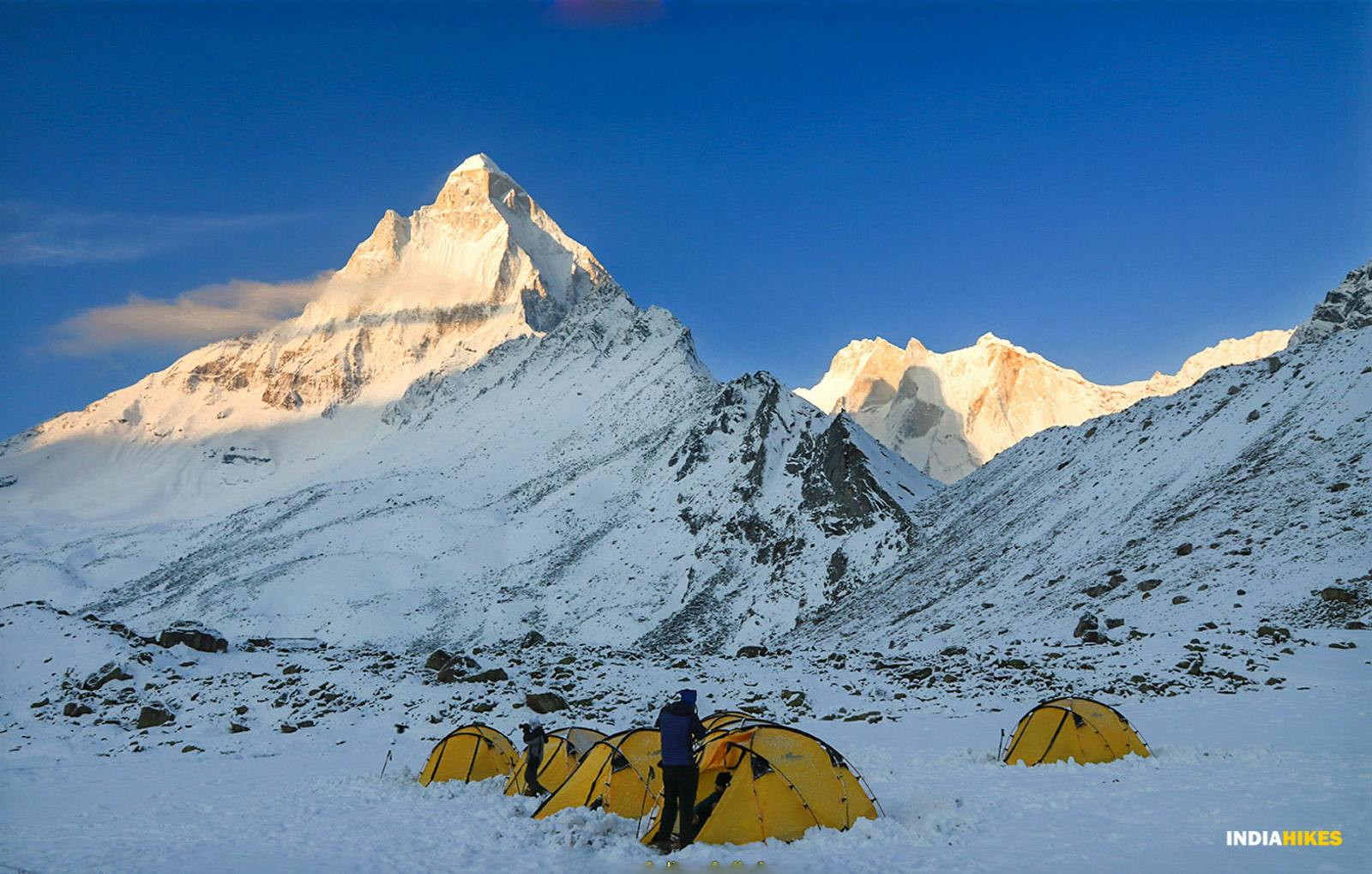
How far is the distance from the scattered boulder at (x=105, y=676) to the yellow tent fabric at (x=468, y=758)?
21.6 m

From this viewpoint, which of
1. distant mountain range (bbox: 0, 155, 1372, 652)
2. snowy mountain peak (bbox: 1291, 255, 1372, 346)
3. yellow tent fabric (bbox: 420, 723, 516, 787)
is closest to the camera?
yellow tent fabric (bbox: 420, 723, 516, 787)

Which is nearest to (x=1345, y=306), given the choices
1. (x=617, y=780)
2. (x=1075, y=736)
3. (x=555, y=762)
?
(x=1075, y=736)

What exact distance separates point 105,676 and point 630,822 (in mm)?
29873

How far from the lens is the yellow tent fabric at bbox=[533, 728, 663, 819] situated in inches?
537

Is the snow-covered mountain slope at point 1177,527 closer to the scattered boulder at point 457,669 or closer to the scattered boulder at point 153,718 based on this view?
the scattered boulder at point 457,669

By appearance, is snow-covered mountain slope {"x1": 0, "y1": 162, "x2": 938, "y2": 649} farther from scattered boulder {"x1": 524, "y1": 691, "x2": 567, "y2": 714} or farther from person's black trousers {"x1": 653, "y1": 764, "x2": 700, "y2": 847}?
person's black trousers {"x1": 653, "y1": 764, "x2": 700, "y2": 847}

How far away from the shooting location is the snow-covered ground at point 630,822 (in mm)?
11266

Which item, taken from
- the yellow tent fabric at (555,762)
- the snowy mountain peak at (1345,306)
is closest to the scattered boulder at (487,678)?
the yellow tent fabric at (555,762)

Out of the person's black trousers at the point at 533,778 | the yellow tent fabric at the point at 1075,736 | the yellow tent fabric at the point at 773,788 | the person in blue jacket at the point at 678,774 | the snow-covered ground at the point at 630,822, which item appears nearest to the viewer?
the snow-covered ground at the point at 630,822

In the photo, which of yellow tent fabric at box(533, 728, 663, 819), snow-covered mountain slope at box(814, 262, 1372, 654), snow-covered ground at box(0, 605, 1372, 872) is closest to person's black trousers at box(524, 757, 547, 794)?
snow-covered ground at box(0, 605, 1372, 872)

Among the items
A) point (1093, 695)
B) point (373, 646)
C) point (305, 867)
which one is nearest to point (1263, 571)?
point (1093, 695)

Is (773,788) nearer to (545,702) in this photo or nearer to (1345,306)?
(545,702)

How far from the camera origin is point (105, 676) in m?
32.8

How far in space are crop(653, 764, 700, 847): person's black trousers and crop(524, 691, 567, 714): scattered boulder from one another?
1583cm
